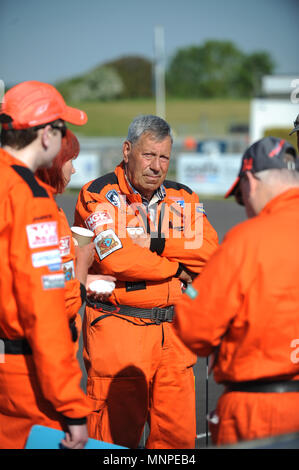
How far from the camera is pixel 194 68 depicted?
89750mm

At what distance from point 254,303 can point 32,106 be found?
123 cm

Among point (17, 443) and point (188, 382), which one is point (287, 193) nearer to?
point (17, 443)

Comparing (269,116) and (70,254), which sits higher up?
(269,116)

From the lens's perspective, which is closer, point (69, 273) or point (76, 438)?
point (76, 438)

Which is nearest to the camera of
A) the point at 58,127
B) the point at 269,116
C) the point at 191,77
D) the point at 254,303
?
the point at 254,303

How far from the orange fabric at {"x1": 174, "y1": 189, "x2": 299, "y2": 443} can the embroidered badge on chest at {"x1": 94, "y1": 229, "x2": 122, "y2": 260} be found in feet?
4.09

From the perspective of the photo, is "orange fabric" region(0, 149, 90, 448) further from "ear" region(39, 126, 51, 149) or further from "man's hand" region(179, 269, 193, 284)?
"man's hand" region(179, 269, 193, 284)

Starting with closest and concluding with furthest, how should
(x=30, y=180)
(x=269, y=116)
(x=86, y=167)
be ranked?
(x=30, y=180) < (x=86, y=167) < (x=269, y=116)

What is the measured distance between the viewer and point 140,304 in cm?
362

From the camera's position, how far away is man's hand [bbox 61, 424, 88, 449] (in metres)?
2.40

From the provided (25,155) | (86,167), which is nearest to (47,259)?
(25,155)

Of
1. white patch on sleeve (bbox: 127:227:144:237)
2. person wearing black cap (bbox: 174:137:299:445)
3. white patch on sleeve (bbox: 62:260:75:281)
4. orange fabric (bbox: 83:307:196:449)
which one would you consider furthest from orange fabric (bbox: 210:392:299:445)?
white patch on sleeve (bbox: 127:227:144:237)

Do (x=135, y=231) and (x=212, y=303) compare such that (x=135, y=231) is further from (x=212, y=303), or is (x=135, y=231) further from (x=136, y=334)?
(x=212, y=303)

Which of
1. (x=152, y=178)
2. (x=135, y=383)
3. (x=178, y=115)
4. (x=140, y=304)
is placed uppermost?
(x=178, y=115)
